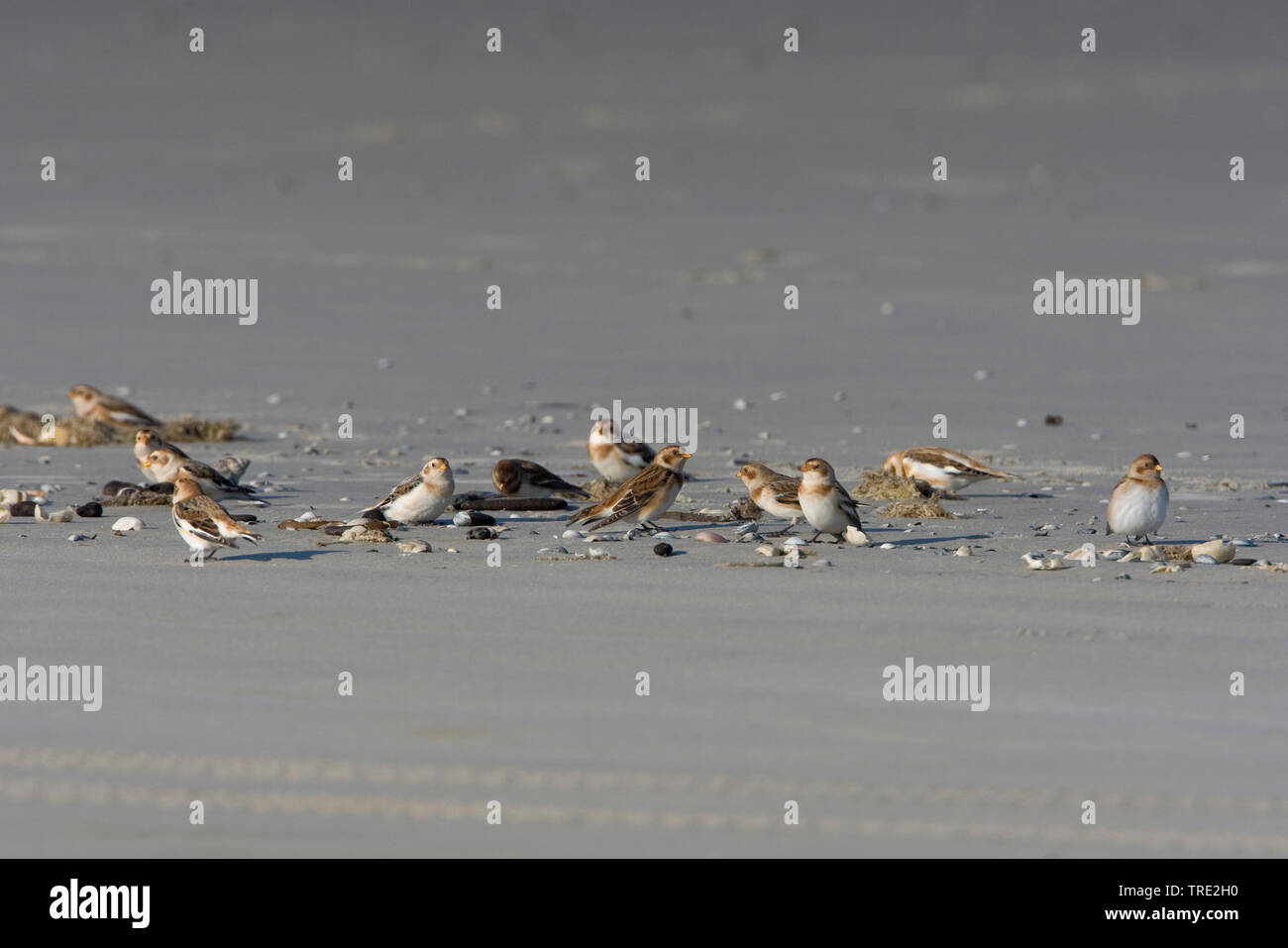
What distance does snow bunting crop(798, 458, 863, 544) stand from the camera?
926 cm

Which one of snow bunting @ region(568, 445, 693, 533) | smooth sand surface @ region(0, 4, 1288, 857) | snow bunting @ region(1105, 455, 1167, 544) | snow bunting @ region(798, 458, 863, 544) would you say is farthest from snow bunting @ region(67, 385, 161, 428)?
snow bunting @ region(1105, 455, 1167, 544)

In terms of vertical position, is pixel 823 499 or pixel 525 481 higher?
pixel 525 481

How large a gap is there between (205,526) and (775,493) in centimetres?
272

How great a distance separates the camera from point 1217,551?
8867mm

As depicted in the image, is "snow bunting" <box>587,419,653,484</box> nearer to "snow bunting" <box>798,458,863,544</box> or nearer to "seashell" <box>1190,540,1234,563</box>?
"snow bunting" <box>798,458,863,544</box>

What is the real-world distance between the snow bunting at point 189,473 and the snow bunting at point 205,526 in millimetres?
1328

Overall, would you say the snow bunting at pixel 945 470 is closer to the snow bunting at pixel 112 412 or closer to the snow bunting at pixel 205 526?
the snow bunting at pixel 205 526

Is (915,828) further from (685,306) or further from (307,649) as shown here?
(685,306)

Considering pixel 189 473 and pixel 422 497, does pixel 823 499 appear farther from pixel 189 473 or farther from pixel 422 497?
pixel 189 473

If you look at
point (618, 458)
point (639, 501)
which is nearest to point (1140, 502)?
point (639, 501)

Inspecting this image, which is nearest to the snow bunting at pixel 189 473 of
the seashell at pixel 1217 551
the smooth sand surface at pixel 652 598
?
the smooth sand surface at pixel 652 598

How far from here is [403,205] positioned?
33562 millimetres

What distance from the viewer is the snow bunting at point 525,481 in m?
10.7

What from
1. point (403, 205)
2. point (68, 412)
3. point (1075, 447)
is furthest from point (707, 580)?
point (403, 205)
